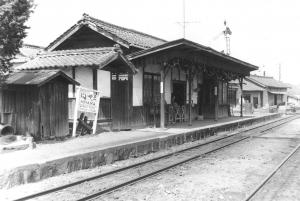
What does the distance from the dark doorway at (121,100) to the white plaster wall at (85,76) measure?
36.8 inches

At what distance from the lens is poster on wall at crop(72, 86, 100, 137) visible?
38.9ft

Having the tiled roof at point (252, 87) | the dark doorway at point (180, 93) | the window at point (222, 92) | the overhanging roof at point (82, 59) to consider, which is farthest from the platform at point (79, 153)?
the tiled roof at point (252, 87)

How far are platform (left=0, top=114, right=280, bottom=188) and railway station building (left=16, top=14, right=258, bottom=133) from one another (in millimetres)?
1323

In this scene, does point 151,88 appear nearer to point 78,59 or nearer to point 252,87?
point 78,59

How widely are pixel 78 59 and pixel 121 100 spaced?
2.32m

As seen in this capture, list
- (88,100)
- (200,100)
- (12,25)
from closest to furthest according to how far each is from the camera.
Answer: (12,25) → (88,100) → (200,100)

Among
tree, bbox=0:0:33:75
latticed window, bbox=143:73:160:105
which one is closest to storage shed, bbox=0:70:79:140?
tree, bbox=0:0:33:75

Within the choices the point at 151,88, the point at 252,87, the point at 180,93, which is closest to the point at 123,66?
the point at 151,88

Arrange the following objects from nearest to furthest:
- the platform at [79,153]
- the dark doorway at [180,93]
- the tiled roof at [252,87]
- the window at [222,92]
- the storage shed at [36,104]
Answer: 1. the platform at [79,153]
2. the storage shed at [36,104]
3. the dark doorway at [180,93]
4. the window at [222,92]
5. the tiled roof at [252,87]

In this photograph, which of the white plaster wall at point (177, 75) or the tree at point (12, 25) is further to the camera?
the white plaster wall at point (177, 75)

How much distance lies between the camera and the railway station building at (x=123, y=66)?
13.6 metres

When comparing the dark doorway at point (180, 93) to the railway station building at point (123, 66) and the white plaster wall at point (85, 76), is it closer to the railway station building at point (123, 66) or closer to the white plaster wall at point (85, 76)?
the railway station building at point (123, 66)

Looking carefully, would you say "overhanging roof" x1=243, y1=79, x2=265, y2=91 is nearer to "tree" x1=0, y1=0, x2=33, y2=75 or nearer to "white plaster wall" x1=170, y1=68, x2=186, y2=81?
"white plaster wall" x1=170, y1=68, x2=186, y2=81

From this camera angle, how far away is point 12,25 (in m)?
9.17
